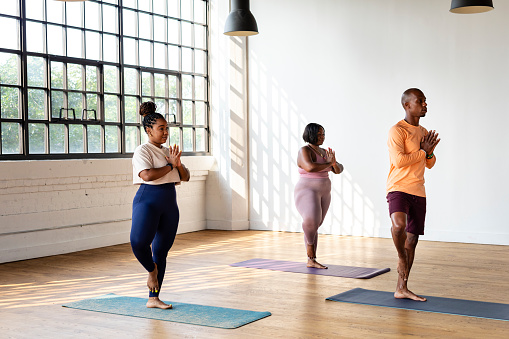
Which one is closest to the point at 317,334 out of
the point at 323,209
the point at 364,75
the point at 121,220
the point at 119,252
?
the point at 323,209

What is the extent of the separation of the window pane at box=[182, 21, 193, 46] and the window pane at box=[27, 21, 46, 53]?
2566mm

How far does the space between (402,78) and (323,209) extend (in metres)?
3.06

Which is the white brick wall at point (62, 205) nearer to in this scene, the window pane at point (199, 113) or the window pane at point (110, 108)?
the window pane at point (110, 108)

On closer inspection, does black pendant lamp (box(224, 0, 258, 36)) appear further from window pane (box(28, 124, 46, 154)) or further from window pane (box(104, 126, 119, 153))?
window pane (box(28, 124, 46, 154))

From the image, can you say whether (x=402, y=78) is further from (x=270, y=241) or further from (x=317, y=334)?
(x=317, y=334)

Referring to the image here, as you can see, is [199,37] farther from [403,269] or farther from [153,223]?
[403,269]

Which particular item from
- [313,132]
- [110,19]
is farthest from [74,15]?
[313,132]

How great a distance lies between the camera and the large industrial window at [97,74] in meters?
7.42

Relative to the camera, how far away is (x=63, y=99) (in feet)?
26.0

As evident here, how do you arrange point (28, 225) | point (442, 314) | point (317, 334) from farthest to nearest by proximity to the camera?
point (28, 225) → point (442, 314) → point (317, 334)

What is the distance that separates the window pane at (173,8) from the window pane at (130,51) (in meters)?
0.95

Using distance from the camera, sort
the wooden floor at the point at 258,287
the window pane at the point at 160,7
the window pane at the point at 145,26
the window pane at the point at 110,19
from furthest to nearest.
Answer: the window pane at the point at 160,7, the window pane at the point at 145,26, the window pane at the point at 110,19, the wooden floor at the point at 258,287

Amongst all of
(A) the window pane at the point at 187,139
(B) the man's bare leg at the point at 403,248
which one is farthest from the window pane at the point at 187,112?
(B) the man's bare leg at the point at 403,248

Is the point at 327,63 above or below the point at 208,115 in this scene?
above
